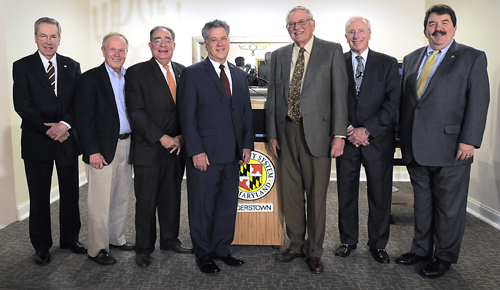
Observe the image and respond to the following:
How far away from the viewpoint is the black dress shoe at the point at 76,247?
125 inches

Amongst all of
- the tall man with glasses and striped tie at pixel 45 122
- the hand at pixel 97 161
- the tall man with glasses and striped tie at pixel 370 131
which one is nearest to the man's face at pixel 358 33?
the tall man with glasses and striped tie at pixel 370 131

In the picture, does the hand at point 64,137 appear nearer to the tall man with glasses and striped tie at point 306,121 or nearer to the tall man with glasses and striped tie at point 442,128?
the tall man with glasses and striped tie at point 306,121

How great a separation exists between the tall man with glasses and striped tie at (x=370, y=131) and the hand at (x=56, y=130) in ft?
6.87

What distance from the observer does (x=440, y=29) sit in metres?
2.72

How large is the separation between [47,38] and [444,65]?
2.83 meters

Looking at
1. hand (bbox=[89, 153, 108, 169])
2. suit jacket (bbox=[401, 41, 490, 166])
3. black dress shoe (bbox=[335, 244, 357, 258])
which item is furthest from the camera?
black dress shoe (bbox=[335, 244, 357, 258])

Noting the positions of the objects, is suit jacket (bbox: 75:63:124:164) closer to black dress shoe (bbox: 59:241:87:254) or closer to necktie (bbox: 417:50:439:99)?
black dress shoe (bbox: 59:241:87:254)

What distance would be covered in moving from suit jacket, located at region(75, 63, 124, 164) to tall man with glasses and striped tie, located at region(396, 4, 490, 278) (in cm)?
214

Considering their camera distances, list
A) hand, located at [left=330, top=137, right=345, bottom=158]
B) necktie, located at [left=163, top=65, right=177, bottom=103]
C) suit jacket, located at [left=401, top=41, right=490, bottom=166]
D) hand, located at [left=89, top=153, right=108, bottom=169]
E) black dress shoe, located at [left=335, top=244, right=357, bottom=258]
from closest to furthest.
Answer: suit jacket, located at [left=401, top=41, right=490, bottom=166] → hand, located at [left=330, top=137, right=345, bottom=158] → hand, located at [left=89, top=153, right=108, bottom=169] → necktie, located at [left=163, top=65, right=177, bottom=103] → black dress shoe, located at [left=335, top=244, right=357, bottom=258]

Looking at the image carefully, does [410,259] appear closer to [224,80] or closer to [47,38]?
[224,80]

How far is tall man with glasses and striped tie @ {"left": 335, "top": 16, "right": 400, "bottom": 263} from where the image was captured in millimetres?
2900

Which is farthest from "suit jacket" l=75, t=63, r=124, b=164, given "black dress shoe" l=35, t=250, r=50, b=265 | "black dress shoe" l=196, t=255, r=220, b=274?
"black dress shoe" l=196, t=255, r=220, b=274

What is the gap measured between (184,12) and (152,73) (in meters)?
3.25

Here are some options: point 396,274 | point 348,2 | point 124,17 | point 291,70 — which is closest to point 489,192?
point 396,274
